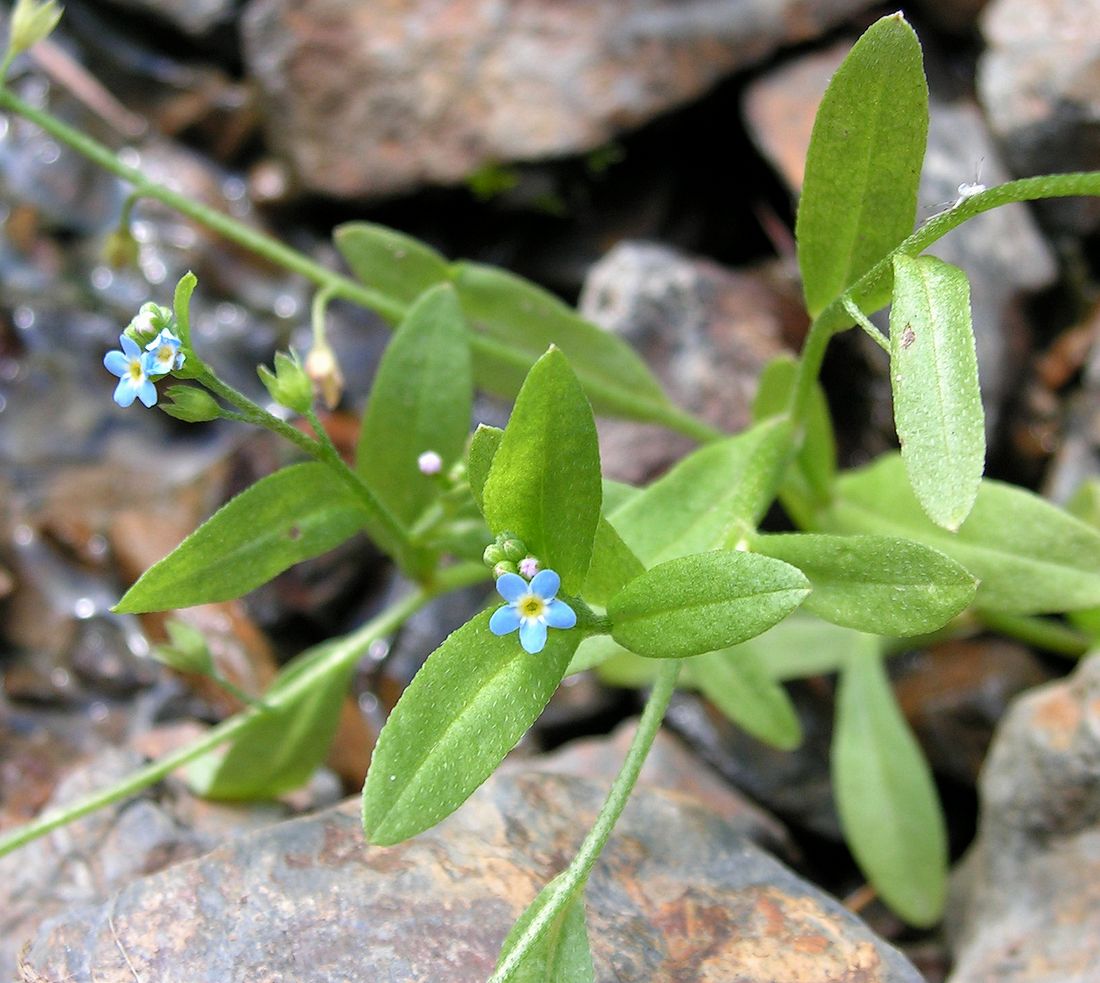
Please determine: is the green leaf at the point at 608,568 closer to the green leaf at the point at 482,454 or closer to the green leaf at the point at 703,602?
the green leaf at the point at 703,602

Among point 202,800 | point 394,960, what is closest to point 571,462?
point 394,960

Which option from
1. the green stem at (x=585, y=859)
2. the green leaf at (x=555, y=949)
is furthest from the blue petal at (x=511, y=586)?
the green leaf at (x=555, y=949)

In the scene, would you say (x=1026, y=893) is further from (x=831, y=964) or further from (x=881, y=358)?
(x=881, y=358)

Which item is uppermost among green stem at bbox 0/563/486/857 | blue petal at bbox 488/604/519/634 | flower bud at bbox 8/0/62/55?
flower bud at bbox 8/0/62/55

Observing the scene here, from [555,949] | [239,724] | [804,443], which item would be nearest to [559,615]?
[555,949]

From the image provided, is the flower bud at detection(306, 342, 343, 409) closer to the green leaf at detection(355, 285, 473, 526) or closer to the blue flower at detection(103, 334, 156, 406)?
the green leaf at detection(355, 285, 473, 526)

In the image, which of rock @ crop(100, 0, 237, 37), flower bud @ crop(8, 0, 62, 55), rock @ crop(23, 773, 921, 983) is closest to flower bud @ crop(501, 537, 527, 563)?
rock @ crop(23, 773, 921, 983)
